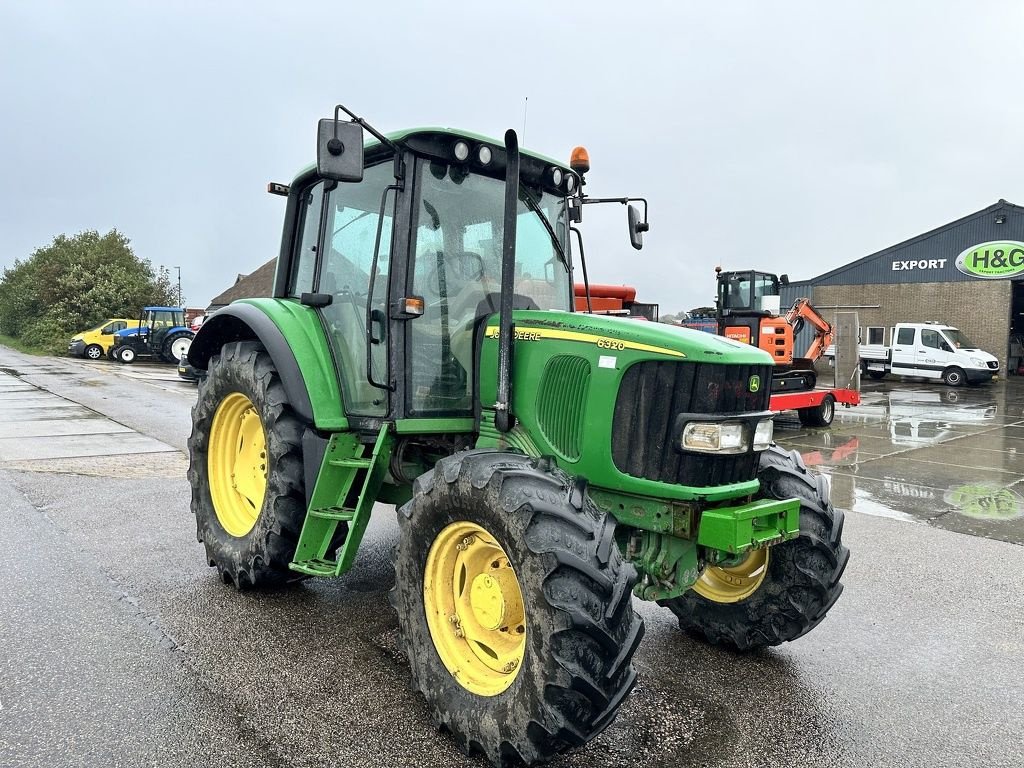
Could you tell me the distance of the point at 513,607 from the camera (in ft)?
9.58

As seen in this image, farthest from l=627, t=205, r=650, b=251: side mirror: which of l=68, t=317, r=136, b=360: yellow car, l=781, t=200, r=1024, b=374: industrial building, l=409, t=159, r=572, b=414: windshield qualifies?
l=68, t=317, r=136, b=360: yellow car

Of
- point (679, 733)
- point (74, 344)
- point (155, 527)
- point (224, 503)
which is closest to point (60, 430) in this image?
point (155, 527)

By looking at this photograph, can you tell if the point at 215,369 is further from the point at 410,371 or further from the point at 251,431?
the point at 410,371

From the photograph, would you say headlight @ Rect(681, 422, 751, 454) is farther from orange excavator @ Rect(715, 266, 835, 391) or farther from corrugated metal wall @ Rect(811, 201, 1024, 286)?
corrugated metal wall @ Rect(811, 201, 1024, 286)

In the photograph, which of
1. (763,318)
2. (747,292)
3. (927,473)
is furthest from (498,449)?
(747,292)

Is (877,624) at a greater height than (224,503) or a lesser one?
lesser

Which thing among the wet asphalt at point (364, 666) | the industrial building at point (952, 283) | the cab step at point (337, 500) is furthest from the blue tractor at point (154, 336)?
the cab step at point (337, 500)

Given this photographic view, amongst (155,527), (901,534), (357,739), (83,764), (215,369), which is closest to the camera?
(83,764)

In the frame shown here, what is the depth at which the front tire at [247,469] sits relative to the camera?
397 centimetres

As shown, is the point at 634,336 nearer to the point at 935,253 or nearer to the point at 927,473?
the point at 927,473

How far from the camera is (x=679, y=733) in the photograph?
300cm

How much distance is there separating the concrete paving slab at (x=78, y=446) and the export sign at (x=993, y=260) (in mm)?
26686

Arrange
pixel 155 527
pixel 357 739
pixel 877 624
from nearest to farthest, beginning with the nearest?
pixel 357 739 → pixel 877 624 → pixel 155 527

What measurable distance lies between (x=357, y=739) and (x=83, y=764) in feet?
3.12
